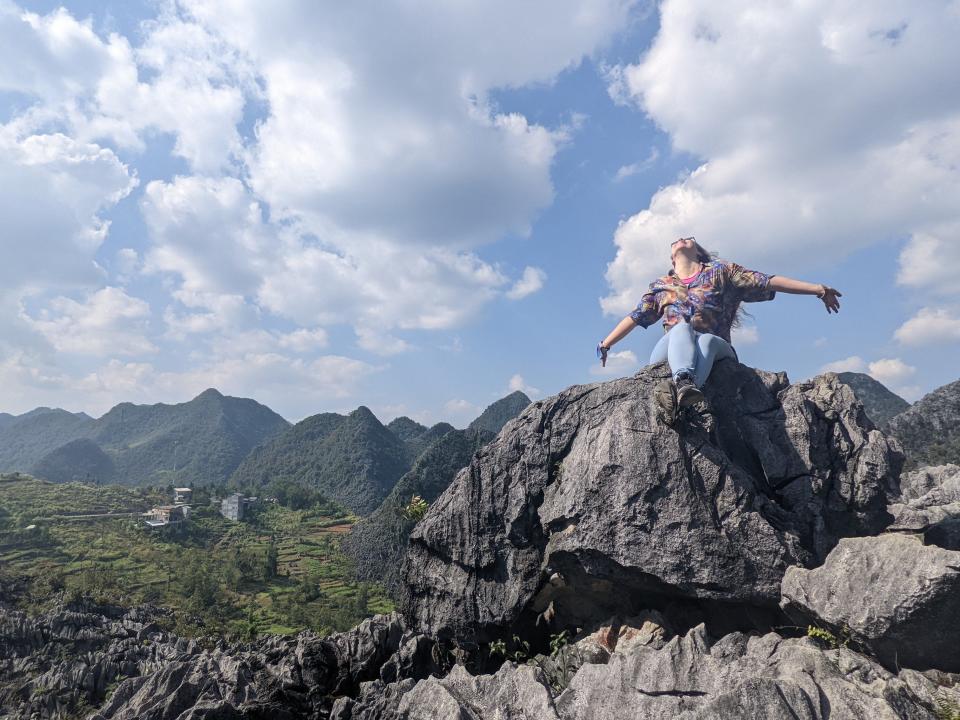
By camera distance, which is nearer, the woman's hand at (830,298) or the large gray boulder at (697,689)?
the large gray boulder at (697,689)

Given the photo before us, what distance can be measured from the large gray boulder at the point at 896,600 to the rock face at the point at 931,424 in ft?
141

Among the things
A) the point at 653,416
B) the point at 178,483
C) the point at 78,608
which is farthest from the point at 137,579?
the point at 178,483

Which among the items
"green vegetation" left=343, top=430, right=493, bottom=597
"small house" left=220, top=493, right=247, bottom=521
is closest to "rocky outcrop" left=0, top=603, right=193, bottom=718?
"green vegetation" left=343, top=430, right=493, bottom=597

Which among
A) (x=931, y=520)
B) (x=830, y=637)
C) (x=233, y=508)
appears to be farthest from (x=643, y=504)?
(x=233, y=508)

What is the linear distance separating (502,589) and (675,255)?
8892 millimetres

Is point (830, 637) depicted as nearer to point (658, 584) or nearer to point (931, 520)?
point (658, 584)

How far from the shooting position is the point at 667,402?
10156 millimetres

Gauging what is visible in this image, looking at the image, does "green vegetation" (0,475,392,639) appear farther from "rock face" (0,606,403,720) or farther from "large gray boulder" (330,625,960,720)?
"large gray boulder" (330,625,960,720)

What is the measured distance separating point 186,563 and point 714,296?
66963 millimetres

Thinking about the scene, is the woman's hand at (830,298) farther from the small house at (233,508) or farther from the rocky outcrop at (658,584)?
the small house at (233,508)

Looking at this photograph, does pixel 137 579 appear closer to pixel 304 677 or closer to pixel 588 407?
pixel 304 677

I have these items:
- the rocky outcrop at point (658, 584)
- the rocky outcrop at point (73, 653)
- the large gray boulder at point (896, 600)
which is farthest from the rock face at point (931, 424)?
the rocky outcrop at point (73, 653)

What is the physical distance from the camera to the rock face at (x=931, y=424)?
4266 cm

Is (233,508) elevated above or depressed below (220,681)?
above
